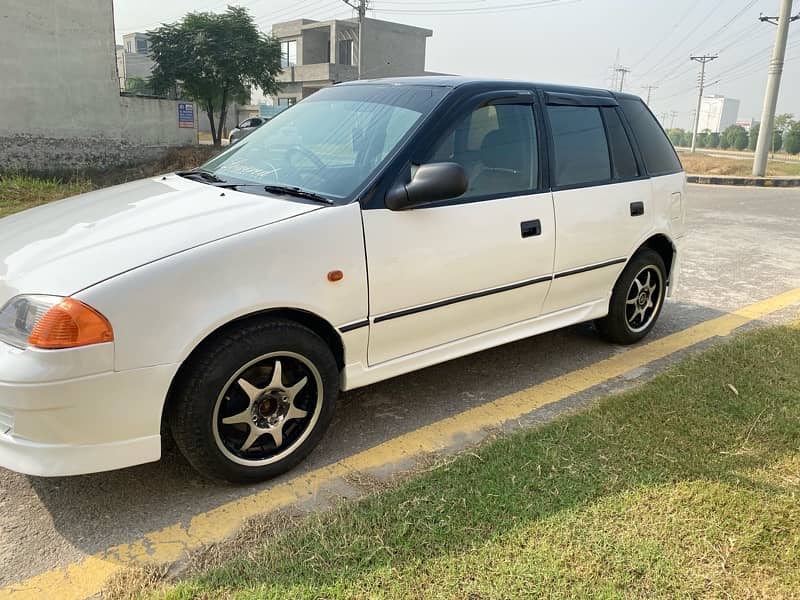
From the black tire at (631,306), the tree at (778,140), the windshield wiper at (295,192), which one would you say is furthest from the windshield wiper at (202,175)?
the tree at (778,140)

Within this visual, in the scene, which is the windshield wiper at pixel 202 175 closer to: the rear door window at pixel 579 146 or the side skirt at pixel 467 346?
the side skirt at pixel 467 346

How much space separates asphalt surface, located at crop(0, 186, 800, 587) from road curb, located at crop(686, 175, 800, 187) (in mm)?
15843

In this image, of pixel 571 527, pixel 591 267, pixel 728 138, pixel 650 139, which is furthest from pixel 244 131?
pixel 728 138

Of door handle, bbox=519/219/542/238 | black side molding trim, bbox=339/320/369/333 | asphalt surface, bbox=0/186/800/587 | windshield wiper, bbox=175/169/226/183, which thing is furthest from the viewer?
Answer: door handle, bbox=519/219/542/238

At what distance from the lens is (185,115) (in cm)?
2216

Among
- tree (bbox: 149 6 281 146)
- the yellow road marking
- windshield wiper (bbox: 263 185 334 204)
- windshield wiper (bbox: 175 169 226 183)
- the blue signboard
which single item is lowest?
the yellow road marking

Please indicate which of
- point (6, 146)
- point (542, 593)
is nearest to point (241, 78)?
point (6, 146)

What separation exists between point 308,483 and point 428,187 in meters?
1.38

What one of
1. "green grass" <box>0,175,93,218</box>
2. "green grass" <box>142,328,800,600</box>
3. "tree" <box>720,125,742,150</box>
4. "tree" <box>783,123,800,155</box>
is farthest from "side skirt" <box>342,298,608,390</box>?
"tree" <box>720,125,742,150</box>

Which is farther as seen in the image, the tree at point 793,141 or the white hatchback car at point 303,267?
the tree at point 793,141

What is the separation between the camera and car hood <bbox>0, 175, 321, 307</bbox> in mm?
2305

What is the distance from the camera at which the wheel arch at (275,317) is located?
2.44 m

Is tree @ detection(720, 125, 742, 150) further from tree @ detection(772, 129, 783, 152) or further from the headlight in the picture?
the headlight

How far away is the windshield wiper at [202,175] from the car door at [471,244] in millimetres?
955
